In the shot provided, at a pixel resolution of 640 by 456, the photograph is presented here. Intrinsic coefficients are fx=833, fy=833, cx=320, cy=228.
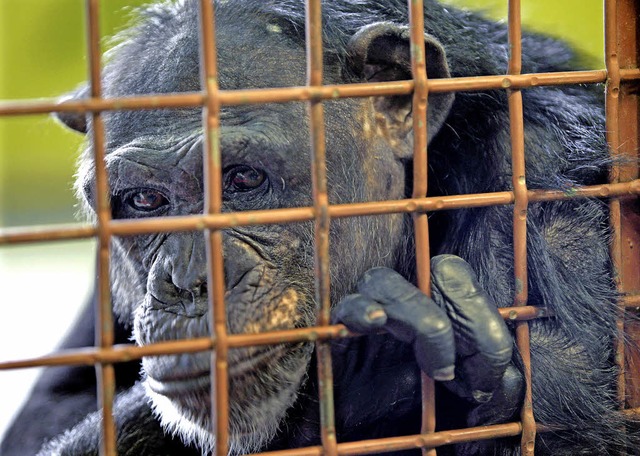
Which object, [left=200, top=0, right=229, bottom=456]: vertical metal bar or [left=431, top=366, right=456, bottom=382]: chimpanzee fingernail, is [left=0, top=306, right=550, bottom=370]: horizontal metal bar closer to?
[left=200, top=0, right=229, bottom=456]: vertical metal bar

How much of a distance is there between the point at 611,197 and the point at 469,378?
58cm

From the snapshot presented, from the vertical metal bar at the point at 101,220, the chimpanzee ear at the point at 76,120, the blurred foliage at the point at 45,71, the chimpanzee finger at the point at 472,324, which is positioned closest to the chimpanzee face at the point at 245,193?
the chimpanzee ear at the point at 76,120

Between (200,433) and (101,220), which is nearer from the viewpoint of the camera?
(101,220)

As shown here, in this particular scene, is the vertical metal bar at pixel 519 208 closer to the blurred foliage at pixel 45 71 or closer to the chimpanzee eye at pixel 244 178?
the chimpanzee eye at pixel 244 178

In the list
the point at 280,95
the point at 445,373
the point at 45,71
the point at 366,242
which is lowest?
the point at 445,373

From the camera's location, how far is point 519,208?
194cm

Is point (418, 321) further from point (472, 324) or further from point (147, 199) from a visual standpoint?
point (147, 199)

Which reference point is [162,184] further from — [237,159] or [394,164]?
[394,164]

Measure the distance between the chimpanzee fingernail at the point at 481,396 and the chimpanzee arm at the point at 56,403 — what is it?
1865 mm

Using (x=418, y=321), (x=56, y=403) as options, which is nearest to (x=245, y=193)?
(x=418, y=321)

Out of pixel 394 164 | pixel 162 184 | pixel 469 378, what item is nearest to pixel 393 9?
pixel 394 164

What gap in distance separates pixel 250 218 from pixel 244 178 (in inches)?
27.2

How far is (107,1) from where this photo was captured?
30.7ft

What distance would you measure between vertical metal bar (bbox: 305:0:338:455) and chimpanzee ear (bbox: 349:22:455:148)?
2.11 feet
